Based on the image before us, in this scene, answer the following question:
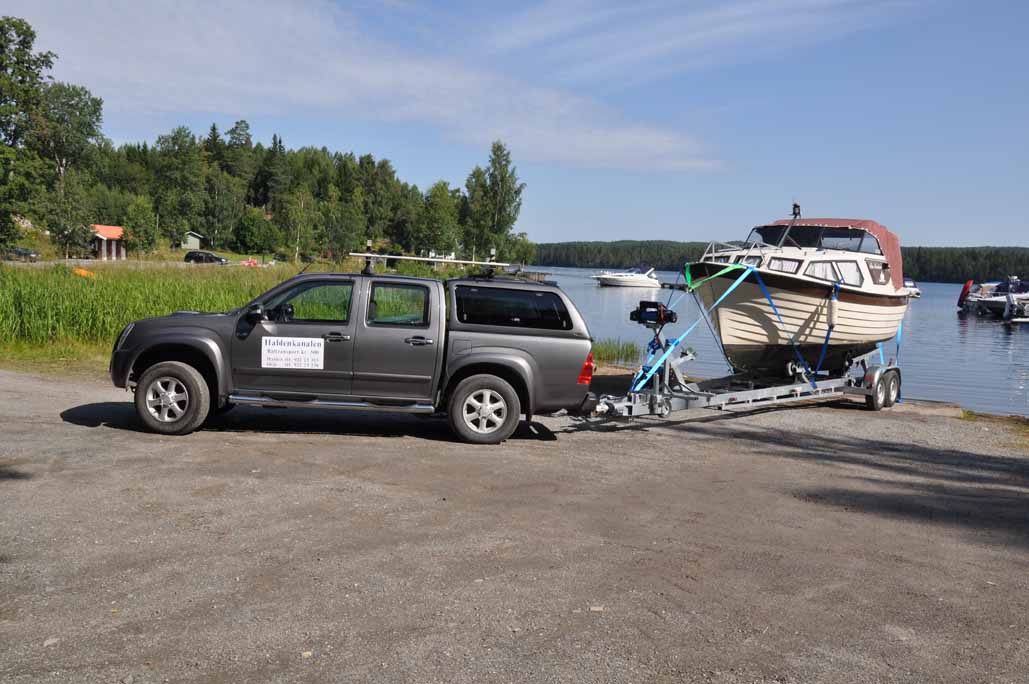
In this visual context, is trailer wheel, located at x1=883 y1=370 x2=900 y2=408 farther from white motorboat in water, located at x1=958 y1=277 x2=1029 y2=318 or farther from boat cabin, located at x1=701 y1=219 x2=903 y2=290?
white motorboat in water, located at x1=958 y1=277 x2=1029 y2=318

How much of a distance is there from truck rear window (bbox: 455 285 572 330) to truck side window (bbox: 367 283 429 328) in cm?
40

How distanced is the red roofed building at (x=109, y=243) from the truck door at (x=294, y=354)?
86271 millimetres

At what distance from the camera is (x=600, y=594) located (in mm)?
5172

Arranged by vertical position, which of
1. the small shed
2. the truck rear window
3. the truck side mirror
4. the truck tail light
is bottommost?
the truck tail light

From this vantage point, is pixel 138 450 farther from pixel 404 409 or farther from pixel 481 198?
pixel 481 198

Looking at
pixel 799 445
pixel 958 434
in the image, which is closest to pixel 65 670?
pixel 799 445

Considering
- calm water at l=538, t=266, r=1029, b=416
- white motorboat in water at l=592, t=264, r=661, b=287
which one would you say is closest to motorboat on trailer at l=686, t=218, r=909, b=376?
calm water at l=538, t=266, r=1029, b=416

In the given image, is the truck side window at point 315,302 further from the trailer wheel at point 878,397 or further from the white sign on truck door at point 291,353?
the trailer wheel at point 878,397

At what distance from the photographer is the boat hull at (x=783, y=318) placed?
13.6m

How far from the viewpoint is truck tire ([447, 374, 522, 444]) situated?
9492 millimetres

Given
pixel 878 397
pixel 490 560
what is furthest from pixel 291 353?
pixel 878 397

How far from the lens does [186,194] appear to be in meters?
108

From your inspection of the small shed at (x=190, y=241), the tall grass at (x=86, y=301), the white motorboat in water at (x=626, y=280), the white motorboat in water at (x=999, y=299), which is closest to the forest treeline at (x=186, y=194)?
the small shed at (x=190, y=241)

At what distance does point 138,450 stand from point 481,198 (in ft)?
309
